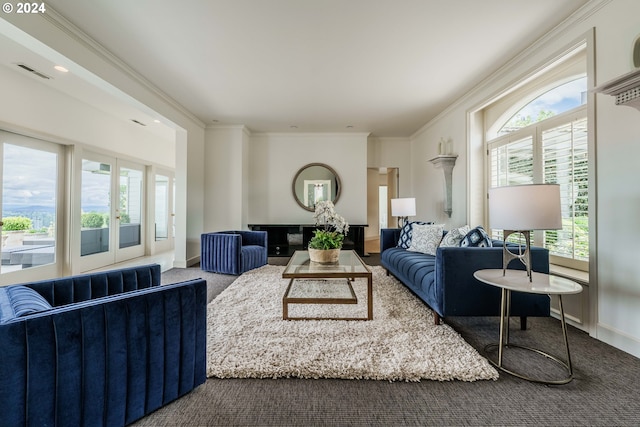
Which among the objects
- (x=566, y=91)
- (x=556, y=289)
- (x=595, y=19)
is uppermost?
(x=595, y=19)

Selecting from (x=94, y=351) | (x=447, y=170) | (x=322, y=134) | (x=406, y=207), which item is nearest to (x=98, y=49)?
(x=94, y=351)

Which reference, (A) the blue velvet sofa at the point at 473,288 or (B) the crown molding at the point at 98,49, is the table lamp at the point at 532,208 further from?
(B) the crown molding at the point at 98,49

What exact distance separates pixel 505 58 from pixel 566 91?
705mm

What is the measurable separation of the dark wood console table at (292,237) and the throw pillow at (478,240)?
3.05 meters

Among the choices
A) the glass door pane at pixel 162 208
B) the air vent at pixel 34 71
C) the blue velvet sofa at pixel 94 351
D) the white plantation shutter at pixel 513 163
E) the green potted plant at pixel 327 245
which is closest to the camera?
the blue velvet sofa at pixel 94 351

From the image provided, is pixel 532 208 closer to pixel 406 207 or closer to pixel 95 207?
pixel 406 207

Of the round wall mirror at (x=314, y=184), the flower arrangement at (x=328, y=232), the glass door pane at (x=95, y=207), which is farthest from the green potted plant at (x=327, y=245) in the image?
A: the glass door pane at (x=95, y=207)

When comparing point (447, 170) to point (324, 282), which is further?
point (447, 170)

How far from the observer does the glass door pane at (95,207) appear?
4.30 meters

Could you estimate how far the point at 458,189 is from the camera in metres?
4.27

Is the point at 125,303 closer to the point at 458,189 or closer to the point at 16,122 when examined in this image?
the point at 16,122

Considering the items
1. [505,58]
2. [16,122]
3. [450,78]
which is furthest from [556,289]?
[16,122]

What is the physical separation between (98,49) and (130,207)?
3.49 metres

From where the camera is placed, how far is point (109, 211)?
485 cm
